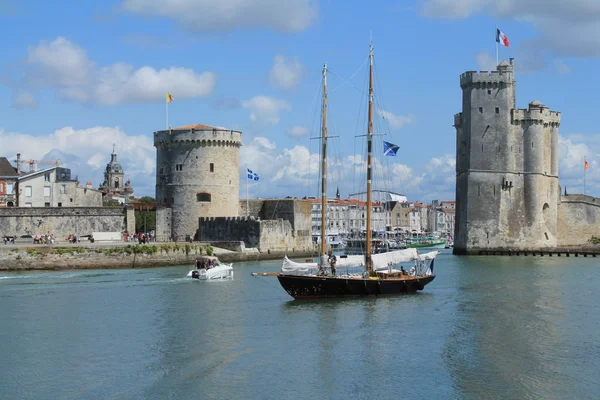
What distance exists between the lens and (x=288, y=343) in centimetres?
2298

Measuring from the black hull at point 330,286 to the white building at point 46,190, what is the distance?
125 ft

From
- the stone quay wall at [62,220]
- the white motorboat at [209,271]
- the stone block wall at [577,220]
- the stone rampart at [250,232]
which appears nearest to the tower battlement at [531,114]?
the stone block wall at [577,220]

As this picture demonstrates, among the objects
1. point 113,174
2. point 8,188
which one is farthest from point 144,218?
point 113,174

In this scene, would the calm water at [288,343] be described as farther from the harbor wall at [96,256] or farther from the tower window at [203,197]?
the tower window at [203,197]

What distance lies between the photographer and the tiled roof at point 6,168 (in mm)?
65062

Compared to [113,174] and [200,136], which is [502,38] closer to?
[200,136]

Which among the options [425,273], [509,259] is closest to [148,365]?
[425,273]

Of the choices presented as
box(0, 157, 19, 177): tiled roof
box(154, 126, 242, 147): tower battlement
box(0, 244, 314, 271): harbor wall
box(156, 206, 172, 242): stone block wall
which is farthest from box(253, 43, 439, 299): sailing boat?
box(0, 157, 19, 177): tiled roof

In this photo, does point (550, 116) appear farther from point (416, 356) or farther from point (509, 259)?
point (416, 356)

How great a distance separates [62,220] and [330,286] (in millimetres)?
27296

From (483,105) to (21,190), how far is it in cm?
3304

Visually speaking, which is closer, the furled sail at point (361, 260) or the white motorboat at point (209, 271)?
the furled sail at point (361, 260)

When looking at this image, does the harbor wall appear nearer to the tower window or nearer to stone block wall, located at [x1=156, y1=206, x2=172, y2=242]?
the tower window

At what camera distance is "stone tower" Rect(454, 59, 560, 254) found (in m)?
61.8
